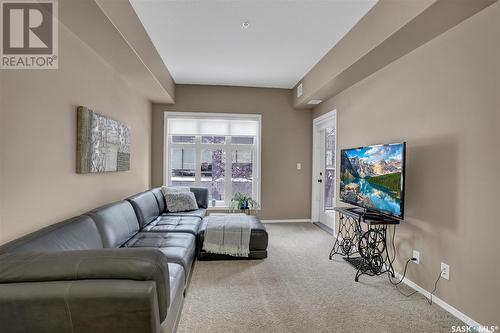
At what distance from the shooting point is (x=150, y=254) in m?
1.26

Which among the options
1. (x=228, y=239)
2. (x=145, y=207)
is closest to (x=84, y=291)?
(x=228, y=239)

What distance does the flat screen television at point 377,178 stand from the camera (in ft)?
8.46

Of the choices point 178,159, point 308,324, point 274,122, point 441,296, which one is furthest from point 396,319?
point 178,159

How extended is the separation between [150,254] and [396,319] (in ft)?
6.77

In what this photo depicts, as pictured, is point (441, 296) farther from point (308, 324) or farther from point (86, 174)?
point (86, 174)

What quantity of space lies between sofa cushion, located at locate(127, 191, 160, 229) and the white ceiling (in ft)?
6.71

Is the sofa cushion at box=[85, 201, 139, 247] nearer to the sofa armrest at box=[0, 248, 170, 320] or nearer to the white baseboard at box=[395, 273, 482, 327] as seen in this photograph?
the sofa armrest at box=[0, 248, 170, 320]

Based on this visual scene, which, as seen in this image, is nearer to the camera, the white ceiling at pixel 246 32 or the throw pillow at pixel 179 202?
the white ceiling at pixel 246 32

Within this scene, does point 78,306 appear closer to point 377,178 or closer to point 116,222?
point 116,222

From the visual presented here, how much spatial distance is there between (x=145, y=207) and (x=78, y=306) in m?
2.49

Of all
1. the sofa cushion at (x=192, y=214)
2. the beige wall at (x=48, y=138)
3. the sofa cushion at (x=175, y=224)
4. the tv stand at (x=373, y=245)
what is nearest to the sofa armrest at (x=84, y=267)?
the beige wall at (x=48, y=138)

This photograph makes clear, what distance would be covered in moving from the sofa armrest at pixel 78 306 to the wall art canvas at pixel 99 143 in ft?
5.37

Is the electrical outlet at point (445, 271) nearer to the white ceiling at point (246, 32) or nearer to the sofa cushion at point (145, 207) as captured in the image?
the white ceiling at point (246, 32)

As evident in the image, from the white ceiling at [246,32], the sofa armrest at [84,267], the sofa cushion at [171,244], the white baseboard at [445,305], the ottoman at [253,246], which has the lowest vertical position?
the white baseboard at [445,305]
